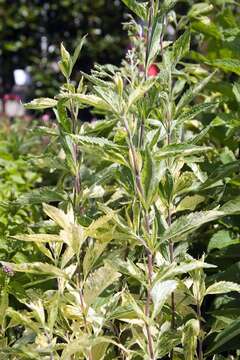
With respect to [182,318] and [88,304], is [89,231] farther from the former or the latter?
[182,318]

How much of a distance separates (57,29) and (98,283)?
10.5 metres

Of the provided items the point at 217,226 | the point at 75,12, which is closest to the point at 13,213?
the point at 217,226

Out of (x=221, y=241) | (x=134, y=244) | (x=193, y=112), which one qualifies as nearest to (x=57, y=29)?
(x=221, y=241)

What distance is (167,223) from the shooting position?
1506 mm

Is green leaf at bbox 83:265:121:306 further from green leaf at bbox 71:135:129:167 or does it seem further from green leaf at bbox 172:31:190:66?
green leaf at bbox 172:31:190:66

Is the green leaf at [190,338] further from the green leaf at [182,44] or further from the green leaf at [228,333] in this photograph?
the green leaf at [182,44]

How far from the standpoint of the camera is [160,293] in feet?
3.94

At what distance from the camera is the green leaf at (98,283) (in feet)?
4.13

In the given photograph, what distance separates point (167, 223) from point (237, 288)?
25 cm

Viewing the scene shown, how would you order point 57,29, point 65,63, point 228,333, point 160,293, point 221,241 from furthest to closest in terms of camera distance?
1. point 57,29
2. point 221,241
3. point 65,63
4. point 228,333
5. point 160,293

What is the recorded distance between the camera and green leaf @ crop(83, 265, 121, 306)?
1259 millimetres

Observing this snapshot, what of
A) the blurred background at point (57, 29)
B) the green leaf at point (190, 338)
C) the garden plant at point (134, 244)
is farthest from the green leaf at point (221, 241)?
the blurred background at point (57, 29)

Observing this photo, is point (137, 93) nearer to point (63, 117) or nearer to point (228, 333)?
point (63, 117)

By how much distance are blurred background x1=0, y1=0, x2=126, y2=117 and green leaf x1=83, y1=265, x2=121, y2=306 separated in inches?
388
